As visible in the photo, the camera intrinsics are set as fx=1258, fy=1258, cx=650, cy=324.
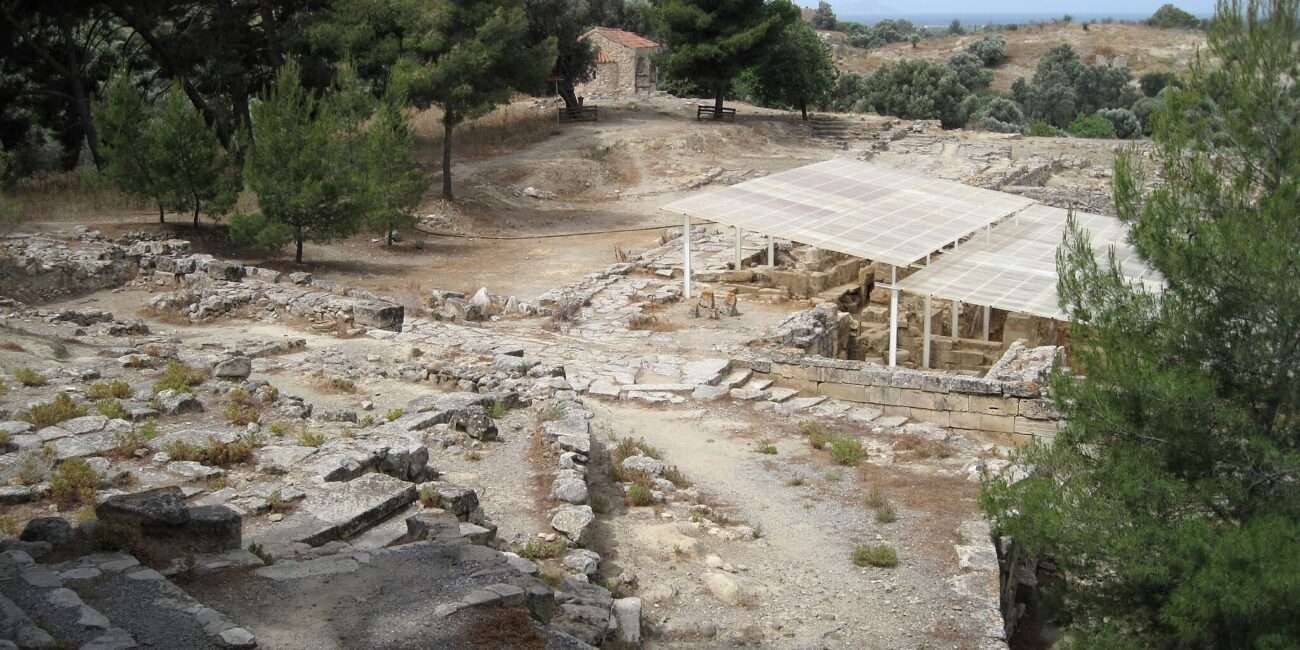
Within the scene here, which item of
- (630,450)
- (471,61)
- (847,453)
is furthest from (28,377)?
(471,61)

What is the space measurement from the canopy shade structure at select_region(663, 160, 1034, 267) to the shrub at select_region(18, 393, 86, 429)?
11.5 m

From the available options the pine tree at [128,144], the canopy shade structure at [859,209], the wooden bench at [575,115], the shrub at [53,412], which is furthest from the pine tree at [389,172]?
the wooden bench at [575,115]

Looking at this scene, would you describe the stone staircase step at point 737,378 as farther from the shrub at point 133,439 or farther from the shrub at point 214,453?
the shrub at point 133,439

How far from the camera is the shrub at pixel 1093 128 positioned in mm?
50000

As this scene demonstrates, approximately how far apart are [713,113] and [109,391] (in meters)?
30.8

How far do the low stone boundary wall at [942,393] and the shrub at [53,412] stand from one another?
8541 millimetres

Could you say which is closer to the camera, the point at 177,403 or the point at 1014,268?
the point at 177,403

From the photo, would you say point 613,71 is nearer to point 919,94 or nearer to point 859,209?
point 919,94

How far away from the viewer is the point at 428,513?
10047 millimetres

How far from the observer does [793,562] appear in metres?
10.8

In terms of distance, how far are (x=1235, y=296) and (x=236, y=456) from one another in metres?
8.17

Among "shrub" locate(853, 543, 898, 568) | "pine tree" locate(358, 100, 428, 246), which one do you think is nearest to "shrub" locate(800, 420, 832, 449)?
"shrub" locate(853, 543, 898, 568)

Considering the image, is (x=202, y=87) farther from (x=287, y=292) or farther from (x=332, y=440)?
(x=332, y=440)

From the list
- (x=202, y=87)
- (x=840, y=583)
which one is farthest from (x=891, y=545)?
(x=202, y=87)
